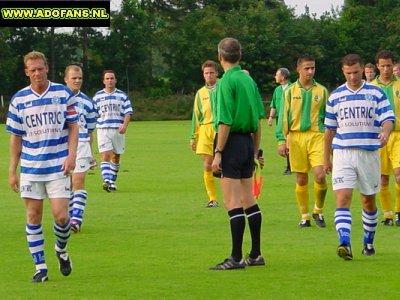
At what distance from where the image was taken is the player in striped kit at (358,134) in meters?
12.1

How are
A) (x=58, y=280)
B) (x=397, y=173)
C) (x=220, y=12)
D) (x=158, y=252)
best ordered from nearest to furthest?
1. (x=58, y=280)
2. (x=158, y=252)
3. (x=397, y=173)
4. (x=220, y=12)

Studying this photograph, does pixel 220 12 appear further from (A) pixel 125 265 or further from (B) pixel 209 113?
(A) pixel 125 265

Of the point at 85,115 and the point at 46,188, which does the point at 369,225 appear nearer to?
the point at 46,188

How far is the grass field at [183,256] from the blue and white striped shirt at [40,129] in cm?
106

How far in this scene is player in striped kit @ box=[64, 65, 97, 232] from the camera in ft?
48.5

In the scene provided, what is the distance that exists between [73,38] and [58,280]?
72688mm

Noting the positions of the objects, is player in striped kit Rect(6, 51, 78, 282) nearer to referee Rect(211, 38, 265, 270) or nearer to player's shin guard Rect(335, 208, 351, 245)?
referee Rect(211, 38, 265, 270)

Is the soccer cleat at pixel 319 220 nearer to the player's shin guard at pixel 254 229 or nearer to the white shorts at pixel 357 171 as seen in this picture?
the white shorts at pixel 357 171

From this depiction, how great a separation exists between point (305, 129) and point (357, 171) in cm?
299

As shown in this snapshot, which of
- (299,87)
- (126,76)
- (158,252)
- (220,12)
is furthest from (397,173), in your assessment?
(220,12)

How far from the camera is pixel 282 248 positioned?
1292 centimetres

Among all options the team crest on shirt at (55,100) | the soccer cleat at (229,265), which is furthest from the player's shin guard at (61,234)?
the soccer cleat at (229,265)

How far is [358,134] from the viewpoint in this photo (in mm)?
12133

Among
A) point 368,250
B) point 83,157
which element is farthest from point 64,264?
point 83,157
